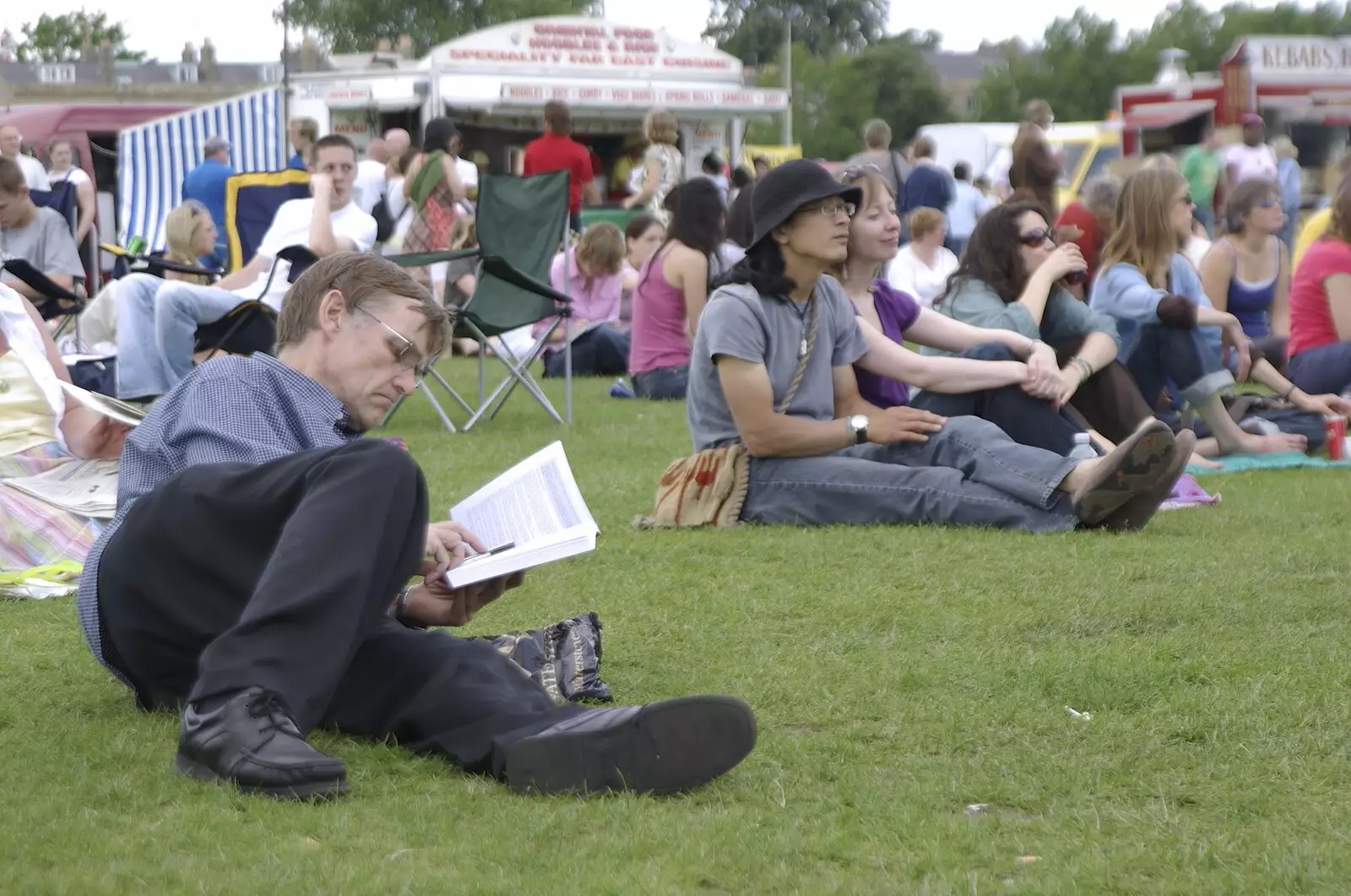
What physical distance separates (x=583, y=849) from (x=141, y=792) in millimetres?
789

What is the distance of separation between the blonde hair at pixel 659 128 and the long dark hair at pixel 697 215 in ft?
14.5

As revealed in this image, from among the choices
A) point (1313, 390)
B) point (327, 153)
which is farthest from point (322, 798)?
point (327, 153)

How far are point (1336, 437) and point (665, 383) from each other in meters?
3.89

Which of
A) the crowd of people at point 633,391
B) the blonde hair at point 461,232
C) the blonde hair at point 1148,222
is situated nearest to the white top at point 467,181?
the crowd of people at point 633,391

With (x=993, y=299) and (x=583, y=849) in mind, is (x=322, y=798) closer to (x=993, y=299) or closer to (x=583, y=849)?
(x=583, y=849)

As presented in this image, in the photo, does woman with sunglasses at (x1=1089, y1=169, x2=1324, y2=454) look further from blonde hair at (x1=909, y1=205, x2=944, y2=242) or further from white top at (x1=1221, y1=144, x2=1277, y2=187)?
white top at (x1=1221, y1=144, x2=1277, y2=187)

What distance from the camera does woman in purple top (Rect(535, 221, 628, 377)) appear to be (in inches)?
469

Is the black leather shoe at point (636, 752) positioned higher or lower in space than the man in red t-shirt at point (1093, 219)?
lower

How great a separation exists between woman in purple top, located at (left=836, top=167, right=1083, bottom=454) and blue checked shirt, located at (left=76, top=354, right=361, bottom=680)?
9.65 ft

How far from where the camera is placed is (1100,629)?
13.6 ft

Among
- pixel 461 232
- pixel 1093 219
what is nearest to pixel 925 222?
pixel 1093 219

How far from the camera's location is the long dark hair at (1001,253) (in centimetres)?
643

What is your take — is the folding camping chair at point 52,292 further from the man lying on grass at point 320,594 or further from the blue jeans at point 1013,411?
the man lying on grass at point 320,594

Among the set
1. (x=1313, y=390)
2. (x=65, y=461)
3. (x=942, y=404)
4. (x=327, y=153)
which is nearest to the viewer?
(x=65, y=461)
